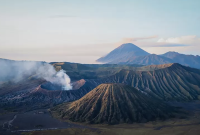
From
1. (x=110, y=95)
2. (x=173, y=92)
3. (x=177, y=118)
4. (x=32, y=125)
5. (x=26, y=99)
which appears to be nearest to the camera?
(x=32, y=125)

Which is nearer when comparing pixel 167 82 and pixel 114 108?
pixel 114 108

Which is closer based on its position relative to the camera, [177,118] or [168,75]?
[177,118]

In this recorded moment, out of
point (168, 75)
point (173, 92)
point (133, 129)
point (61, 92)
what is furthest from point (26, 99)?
point (168, 75)

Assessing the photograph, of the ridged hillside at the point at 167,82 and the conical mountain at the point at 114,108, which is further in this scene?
the ridged hillside at the point at 167,82

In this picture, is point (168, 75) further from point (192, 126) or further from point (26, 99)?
point (26, 99)

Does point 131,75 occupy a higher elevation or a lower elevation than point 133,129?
higher

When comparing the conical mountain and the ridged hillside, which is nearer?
the conical mountain

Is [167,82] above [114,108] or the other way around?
above

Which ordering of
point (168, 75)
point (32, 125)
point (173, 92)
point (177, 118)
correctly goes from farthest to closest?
point (168, 75), point (173, 92), point (177, 118), point (32, 125)
